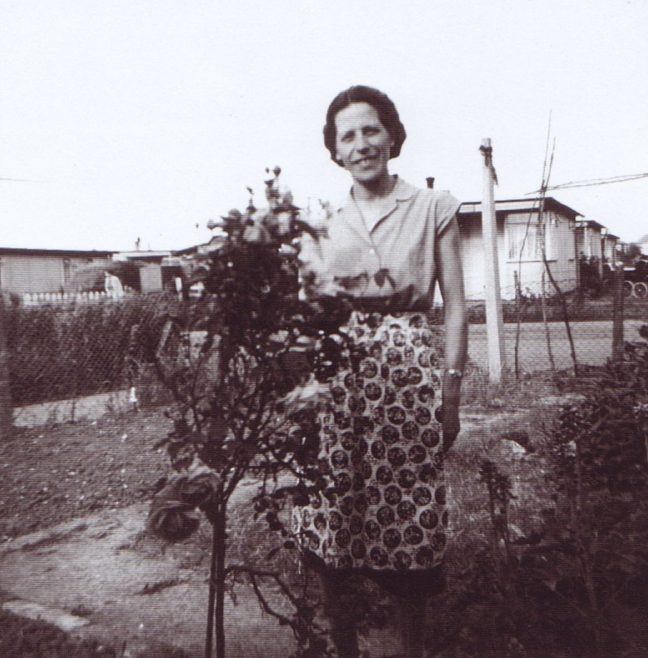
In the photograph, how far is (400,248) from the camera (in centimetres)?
189

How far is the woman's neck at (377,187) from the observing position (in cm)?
196

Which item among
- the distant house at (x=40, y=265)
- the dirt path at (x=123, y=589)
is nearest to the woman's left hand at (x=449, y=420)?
the dirt path at (x=123, y=589)

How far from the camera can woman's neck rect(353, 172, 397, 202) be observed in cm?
196

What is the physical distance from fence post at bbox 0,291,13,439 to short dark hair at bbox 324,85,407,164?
12.3 feet

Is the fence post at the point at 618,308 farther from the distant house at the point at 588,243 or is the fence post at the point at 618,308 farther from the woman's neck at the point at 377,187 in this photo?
the distant house at the point at 588,243

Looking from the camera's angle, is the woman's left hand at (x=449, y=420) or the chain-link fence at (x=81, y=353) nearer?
the woman's left hand at (x=449, y=420)

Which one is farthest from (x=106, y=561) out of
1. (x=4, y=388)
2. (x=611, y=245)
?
(x=611, y=245)

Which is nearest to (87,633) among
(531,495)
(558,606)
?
(558,606)

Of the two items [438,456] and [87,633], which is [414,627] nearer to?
[438,456]

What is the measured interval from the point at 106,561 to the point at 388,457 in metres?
1.74

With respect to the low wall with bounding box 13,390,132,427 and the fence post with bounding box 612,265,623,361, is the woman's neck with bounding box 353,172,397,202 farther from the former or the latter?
the low wall with bounding box 13,390,132,427

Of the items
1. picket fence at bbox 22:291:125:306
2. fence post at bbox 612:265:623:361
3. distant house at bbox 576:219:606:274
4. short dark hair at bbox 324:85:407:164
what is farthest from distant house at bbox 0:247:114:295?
short dark hair at bbox 324:85:407:164

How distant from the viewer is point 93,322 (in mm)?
6914

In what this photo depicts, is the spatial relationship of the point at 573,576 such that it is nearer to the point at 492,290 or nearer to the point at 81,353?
the point at 492,290
